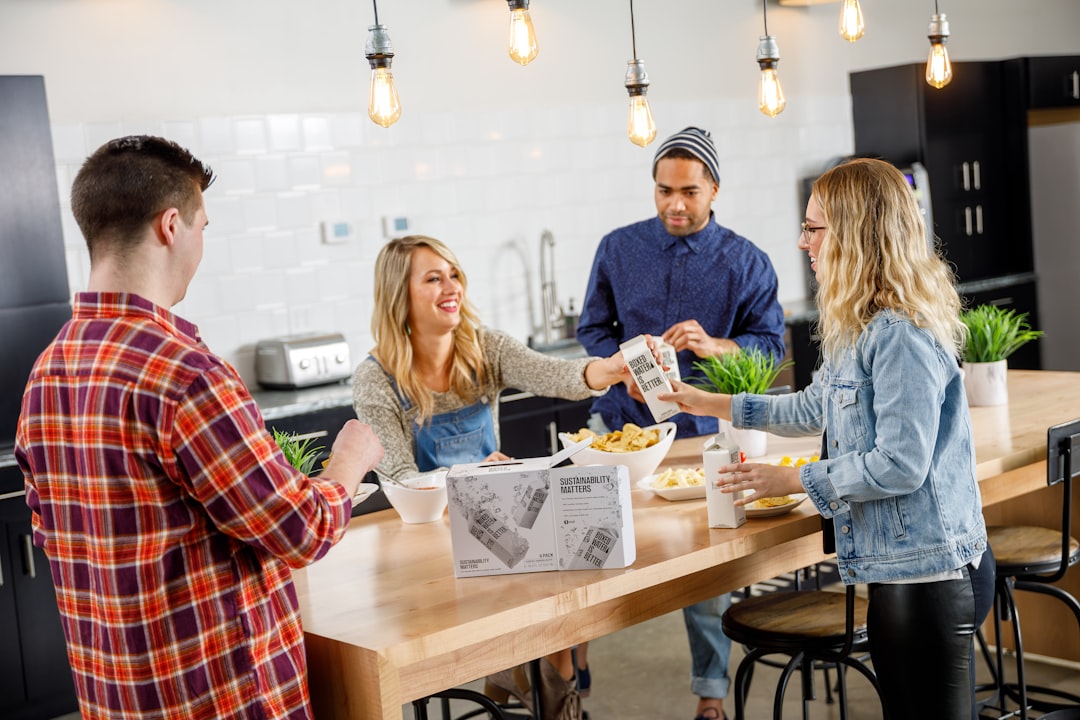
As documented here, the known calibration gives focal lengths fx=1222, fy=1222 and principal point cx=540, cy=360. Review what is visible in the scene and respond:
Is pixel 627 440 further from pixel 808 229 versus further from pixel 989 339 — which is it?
pixel 989 339

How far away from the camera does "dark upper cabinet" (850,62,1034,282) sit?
289 inches

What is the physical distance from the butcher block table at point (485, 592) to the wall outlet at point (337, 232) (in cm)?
262

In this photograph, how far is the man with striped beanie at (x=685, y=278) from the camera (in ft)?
13.0

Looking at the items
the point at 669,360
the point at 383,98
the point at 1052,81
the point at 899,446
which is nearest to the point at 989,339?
the point at 669,360

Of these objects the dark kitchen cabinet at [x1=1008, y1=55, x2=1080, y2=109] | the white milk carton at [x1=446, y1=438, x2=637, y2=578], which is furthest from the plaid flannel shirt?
the dark kitchen cabinet at [x1=1008, y1=55, x2=1080, y2=109]

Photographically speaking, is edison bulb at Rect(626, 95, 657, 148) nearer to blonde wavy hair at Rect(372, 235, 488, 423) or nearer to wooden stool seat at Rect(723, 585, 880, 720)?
blonde wavy hair at Rect(372, 235, 488, 423)

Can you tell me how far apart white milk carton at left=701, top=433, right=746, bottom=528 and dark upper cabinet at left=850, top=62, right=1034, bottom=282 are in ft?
16.5

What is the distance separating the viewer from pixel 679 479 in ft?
9.68

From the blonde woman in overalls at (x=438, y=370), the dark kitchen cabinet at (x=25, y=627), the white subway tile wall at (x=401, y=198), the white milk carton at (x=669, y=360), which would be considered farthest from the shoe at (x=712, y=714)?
the white subway tile wall at (x=401, y=198)

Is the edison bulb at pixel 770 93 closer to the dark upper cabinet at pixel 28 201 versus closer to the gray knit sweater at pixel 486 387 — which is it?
the gray knit sweater at pixel 486 387

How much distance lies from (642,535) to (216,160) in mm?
3230

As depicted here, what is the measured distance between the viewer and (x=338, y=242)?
5500 mm

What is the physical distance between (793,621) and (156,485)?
1619mm

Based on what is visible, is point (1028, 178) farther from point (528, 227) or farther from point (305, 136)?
point (305, 136)
